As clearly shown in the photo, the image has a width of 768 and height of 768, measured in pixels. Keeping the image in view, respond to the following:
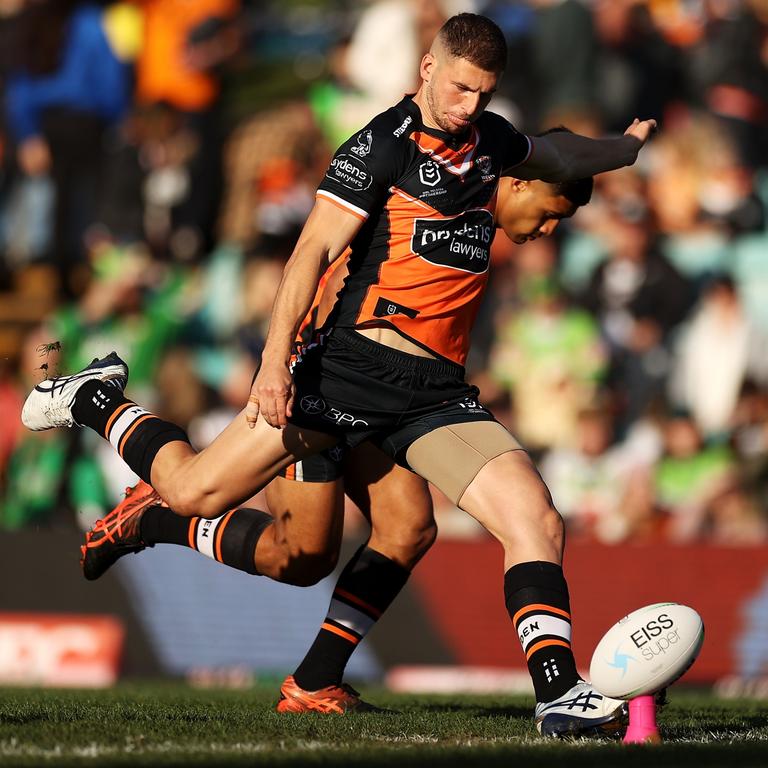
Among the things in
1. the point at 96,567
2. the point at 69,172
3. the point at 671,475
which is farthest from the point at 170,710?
the point at 69,172

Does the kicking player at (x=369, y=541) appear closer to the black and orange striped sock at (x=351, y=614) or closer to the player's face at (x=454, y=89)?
the black and orange striped sock at (x=351, y=614)

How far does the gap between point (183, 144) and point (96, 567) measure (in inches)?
349

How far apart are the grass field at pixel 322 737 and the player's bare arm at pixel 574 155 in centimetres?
225

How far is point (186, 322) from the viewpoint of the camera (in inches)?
547

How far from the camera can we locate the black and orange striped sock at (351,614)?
250 inches

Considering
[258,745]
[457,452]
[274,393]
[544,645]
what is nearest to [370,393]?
[457,452]

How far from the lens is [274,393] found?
5.16 m

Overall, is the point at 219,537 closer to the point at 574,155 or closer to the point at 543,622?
the point at 543,622

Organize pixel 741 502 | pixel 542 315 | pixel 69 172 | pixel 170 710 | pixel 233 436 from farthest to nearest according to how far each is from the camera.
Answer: pixel 69 172, pixel 542 315, pixel 741 502, pixel 170 710, pixel 233 436

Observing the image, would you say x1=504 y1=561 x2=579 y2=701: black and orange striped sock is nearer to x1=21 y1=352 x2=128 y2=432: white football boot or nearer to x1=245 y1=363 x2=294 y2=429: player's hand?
x1=245 y1=363 x2=294 y2=429: player's hand

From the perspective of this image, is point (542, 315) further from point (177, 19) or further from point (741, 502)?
point (177, 19)

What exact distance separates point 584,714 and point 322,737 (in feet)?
3.05

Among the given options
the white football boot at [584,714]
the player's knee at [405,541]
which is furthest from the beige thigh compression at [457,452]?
the white football boot at [584,714]

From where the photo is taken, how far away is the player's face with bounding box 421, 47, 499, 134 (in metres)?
5.30
